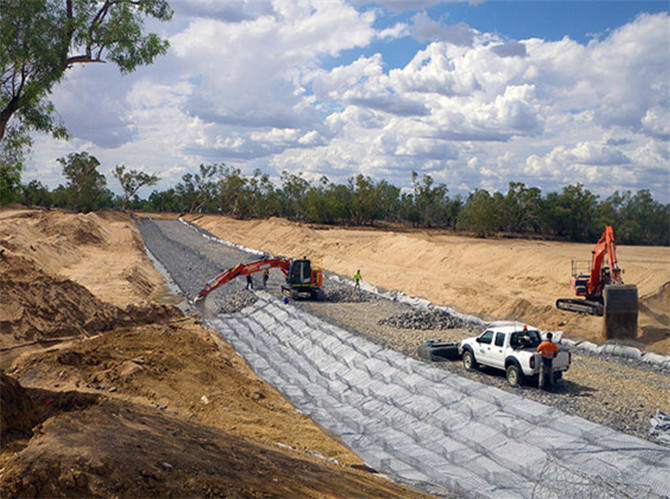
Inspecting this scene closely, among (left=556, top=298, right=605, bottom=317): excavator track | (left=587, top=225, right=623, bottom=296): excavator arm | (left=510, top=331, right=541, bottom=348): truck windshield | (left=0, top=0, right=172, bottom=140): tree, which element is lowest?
(left=556, top=298, right=605, bottom=317): excavator track

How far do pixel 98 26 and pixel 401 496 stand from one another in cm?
1202

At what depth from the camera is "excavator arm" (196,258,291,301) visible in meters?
27.0

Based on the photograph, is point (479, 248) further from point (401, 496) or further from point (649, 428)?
point (401, 496)

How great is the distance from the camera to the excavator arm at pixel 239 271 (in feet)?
88.6

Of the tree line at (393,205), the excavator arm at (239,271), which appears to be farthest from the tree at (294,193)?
the excavator arm at (239,271)

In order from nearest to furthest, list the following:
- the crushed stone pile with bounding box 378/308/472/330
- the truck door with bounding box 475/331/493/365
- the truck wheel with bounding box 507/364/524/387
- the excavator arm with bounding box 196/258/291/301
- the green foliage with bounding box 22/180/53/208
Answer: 1. the truck wheel with bounding box 507/364/524/387
2. the truck door with bounding box 475/331/493/365
3. the crushed stone pile with bounding box 378/308/472/330
4. the excavator arm with bounding box 196/258/291/301
5. the green foliage with bounding box 22/180/53/208

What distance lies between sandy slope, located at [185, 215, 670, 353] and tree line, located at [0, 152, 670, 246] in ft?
69.0

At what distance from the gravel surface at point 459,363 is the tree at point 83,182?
2590 inches

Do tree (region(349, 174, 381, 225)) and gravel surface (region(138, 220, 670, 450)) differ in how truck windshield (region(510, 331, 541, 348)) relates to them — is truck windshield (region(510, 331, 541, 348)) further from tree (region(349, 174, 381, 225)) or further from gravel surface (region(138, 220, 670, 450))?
tree (region(349, 174, 381, 225))

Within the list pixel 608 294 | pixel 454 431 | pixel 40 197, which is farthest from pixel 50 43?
pixel 40 197

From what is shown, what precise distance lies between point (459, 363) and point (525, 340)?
269 centimetres

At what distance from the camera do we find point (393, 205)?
124 metres

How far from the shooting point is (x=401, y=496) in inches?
368

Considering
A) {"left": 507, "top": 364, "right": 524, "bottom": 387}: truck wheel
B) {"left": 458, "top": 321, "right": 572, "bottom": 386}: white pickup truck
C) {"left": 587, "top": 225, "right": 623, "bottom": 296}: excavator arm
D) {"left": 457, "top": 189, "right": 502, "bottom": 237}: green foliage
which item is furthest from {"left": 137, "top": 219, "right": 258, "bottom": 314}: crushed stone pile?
{"left": 457, "top": 189, "right": 502, "bottom": 237}: green foliage
